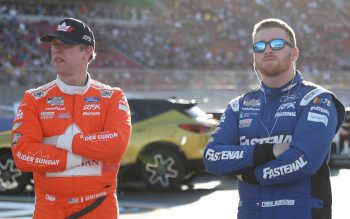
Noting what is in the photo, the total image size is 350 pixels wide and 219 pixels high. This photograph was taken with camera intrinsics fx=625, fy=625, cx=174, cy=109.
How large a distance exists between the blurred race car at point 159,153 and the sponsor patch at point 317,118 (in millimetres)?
7212

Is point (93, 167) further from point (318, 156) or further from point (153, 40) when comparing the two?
point (153, 40)

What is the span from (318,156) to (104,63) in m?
24.5

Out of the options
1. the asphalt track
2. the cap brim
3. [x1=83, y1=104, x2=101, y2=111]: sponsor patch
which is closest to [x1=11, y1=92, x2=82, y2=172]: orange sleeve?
[x1=83, y1=104, x2=101, y2=111]: sponsor patch

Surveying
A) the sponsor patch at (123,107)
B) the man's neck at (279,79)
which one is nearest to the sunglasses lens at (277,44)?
the man's neck at (279,79)

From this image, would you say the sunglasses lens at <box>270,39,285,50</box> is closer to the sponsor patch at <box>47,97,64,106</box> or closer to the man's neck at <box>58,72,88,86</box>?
the man's neck at <box>58,72,88,86</box>

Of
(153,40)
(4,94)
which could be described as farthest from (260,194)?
(153,40)

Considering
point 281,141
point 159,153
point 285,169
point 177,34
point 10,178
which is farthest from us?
point 177,34

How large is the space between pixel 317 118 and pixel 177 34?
101 feet

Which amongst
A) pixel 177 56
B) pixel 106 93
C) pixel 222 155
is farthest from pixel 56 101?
pixel 177 56

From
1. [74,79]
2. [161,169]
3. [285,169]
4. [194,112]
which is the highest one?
[74,79]

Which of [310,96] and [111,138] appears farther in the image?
[111,138]

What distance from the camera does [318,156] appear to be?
10.4 ft

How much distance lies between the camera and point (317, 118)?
3.22 metres

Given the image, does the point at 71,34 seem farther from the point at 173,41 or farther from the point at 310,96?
the point at 173,41
